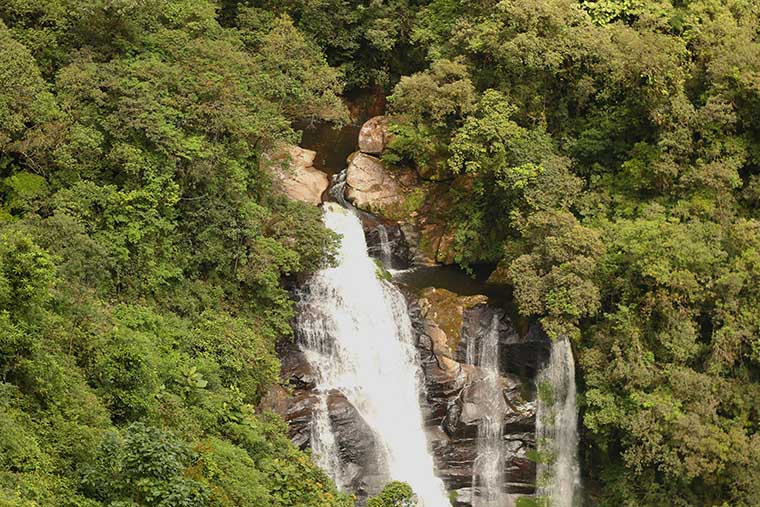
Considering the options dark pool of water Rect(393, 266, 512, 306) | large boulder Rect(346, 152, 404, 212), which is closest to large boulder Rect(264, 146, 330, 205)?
large boulder Rect(346, 152, 404, 212)

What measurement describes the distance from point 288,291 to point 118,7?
8.07m

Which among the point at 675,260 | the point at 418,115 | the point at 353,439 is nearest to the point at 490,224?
the point at 418,115

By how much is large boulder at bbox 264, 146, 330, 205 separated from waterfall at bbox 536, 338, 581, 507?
855cm

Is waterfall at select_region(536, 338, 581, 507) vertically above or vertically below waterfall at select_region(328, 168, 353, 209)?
below

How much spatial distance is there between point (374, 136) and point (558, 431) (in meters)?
11.8

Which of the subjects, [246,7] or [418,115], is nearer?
[418,115]

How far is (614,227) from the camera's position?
2128cm

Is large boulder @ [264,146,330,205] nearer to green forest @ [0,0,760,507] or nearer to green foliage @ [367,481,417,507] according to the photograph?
green forest @ [0,0,760,507]

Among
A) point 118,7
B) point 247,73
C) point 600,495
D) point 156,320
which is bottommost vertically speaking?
point 600,495

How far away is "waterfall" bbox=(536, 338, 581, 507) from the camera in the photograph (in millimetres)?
21125

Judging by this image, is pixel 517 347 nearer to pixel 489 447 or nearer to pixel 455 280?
pixel 489 447

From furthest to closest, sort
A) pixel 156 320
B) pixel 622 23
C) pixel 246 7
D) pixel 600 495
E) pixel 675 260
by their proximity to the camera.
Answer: pixel 246 7 < pixel 622 23 < pixel 600 495 < pixel 675 260 < pixel 156 320

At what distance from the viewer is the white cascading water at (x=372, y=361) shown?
2042 centimetres

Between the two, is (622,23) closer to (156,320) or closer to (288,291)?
(288,291)
